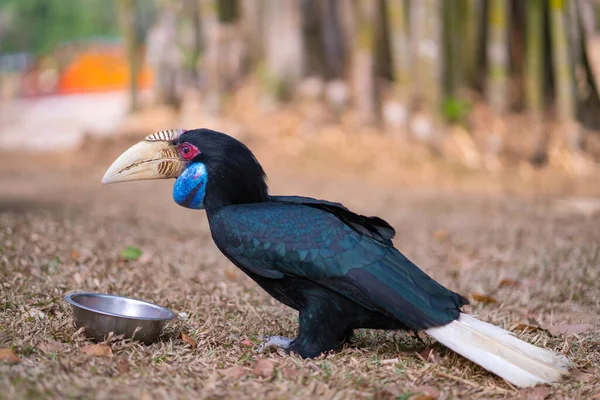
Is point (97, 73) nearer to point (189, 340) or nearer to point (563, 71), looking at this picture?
point (563, 71)

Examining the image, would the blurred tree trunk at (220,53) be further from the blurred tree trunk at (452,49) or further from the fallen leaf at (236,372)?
the fallen leaf at (236,372)

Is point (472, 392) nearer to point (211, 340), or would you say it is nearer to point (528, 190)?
point (211, 340)

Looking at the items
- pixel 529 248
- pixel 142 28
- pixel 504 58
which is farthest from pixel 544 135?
pixel 142 28

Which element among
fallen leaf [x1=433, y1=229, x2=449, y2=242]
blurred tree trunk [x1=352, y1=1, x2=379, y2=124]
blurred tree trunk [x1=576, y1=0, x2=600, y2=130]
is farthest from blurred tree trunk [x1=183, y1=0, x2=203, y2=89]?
fallen leaf [x1=433, y1=229, x2=449, y2=242]

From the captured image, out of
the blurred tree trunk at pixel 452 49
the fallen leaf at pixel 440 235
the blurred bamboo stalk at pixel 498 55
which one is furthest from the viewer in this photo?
the blurred tree trunk at pixel 452 49

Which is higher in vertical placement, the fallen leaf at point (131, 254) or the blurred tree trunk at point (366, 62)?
the blurred tree trunk at point (366, 62)

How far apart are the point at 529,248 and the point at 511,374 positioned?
8.05 feet

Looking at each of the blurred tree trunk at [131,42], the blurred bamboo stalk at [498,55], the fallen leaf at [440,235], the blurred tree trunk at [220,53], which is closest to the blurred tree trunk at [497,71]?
the blurred bamboo stalk at [498,55]

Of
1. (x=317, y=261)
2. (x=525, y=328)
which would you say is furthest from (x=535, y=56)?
(x=317, y=261)

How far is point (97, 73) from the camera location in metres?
17.1

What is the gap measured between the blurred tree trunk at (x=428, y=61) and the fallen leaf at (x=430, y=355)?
600 cm

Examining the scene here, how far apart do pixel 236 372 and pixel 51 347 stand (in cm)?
61

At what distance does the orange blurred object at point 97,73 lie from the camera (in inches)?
668

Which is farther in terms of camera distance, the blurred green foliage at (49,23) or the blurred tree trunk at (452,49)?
the blurred green foliage at (49,23)
